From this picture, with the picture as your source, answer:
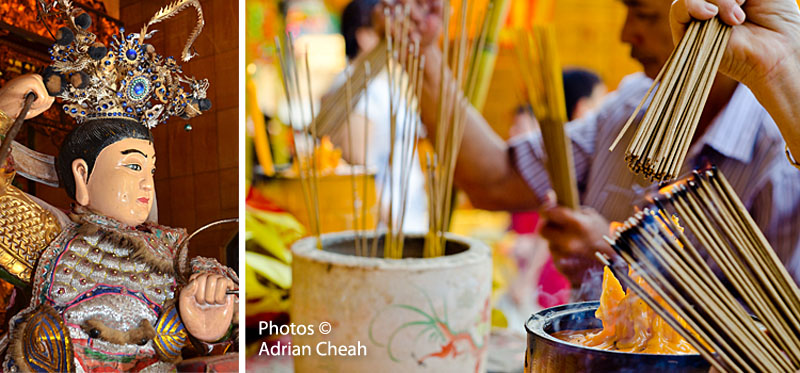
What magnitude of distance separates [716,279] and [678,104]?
0.18 meters

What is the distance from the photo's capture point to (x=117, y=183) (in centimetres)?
93

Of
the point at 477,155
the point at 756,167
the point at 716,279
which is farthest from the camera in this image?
the point at 477,155

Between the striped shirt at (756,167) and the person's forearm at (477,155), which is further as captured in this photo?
the person's forearm at (477,155)

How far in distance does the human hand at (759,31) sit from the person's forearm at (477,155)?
57cm

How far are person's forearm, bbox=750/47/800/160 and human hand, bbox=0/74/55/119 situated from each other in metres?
0.89

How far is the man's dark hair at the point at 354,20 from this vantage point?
1.28 metres

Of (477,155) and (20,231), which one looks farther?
(477,155)

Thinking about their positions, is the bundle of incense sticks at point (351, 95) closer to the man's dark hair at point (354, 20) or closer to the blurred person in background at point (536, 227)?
the man's dark hair at point (354, 20)

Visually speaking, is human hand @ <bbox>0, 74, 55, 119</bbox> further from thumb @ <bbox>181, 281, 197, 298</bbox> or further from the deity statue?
thumb @ <bbox>181, 281, 197, 298</bbox>

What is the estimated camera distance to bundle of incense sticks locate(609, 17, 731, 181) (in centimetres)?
65

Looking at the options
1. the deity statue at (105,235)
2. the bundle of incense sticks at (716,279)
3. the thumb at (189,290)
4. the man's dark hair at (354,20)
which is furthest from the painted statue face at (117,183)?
the bundle of incense sticks at (716,279)

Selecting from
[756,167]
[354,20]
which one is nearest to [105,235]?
[354,20]

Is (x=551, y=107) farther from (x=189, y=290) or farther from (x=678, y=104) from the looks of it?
(x=189, y=290)

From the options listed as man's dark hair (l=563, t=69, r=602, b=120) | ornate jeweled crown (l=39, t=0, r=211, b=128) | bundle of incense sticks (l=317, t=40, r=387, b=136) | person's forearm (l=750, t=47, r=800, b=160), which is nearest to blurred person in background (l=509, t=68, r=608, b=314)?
man's dark hair (l=563, t=69, r=602, b=120)
